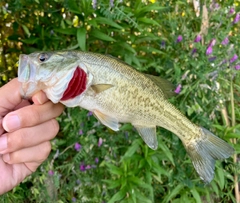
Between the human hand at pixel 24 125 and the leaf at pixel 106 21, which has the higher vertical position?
the leaf at pixel 106 21

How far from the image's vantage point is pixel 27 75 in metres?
1.05

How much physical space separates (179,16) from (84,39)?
74 cm

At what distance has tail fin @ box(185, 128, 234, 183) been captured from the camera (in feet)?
4.99

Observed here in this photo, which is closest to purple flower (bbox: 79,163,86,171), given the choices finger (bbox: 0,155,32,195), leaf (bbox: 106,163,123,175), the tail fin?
leaf (bbox: 106,163,123,175)

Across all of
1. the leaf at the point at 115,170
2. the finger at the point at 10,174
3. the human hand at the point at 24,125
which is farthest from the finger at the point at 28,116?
the leaf at the point at 115,170

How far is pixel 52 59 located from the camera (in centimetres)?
112

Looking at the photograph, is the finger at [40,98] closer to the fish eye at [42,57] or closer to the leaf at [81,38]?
the fish eye at [42,57]

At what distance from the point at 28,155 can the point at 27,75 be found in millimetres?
343

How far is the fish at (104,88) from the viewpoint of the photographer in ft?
3.57

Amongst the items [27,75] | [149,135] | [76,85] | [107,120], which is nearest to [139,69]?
[149,135]

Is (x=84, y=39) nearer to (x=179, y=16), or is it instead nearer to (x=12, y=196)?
(x=179, y=16)

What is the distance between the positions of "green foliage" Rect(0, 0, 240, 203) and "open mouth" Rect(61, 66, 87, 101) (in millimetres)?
541

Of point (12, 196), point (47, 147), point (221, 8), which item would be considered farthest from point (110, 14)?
point (12, 196)

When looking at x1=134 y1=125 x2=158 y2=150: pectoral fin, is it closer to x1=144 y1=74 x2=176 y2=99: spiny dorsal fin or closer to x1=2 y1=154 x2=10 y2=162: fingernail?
x1=144 y1=74 x2=176 y2=99: spiny dorsal fin
